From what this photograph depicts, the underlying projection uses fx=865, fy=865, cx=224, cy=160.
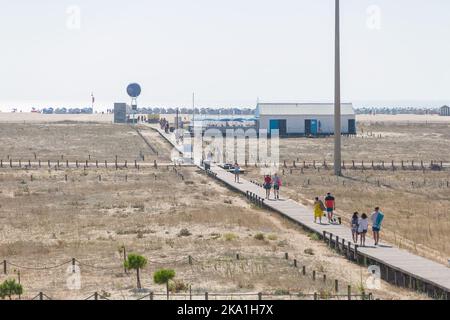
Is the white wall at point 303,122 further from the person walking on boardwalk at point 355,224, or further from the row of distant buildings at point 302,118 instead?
the person walking on boardwalk at point 355,224

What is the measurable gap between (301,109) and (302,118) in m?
1.23

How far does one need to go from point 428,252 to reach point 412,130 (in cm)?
10532

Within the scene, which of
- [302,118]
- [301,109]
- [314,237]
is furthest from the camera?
[301,109]

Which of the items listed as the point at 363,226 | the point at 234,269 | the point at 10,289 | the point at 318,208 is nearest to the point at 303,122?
the point at 318,208

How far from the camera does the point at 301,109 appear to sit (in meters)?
110

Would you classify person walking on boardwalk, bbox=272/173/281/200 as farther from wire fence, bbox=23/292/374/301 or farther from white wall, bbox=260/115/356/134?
white wall, bbox=260/115/356/134

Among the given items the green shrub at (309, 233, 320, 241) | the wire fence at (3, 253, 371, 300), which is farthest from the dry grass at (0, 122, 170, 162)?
the wire fence at (3, 253, 371, 300)

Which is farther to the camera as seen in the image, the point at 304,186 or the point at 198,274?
the point at 304,186

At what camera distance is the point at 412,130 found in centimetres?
13438

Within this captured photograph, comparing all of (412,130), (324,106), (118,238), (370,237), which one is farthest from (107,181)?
(412,130)

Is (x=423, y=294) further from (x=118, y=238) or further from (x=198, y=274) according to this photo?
(x=118, y=238)

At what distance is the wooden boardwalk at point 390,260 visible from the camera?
2506cm

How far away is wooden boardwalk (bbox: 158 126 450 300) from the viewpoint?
25062 millimetres

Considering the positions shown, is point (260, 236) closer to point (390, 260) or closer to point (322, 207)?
point (322, 207)
